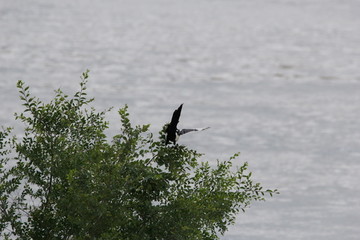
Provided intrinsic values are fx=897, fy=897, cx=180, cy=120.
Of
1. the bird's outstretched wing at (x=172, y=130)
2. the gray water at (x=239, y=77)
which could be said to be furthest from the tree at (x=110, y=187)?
the gray water at (x=239, y=77)

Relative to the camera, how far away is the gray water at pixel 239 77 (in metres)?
19.2

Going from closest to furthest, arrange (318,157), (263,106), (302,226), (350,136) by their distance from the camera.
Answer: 1. (302,226)
2. (318,157)
3. (350,136)
4. (263,106)

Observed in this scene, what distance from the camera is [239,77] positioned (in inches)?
1180

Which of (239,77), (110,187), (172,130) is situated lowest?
(110,187)

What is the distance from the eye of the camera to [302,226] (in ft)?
55.6

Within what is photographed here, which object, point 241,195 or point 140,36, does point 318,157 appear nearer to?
point 241,195

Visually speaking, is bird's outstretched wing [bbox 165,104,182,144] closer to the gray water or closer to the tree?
the tree

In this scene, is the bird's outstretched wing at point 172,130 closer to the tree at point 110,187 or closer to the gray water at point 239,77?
the tree at point 110,187

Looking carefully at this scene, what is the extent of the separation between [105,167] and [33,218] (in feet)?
3.50

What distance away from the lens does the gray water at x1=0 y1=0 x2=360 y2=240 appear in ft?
62.8

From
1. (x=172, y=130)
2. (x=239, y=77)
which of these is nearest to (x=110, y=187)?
(x=172, y=130)

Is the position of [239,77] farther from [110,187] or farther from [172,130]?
[110,187]

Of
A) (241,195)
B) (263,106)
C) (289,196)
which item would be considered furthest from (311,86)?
(241,195)

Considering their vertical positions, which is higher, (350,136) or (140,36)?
(140,36)
